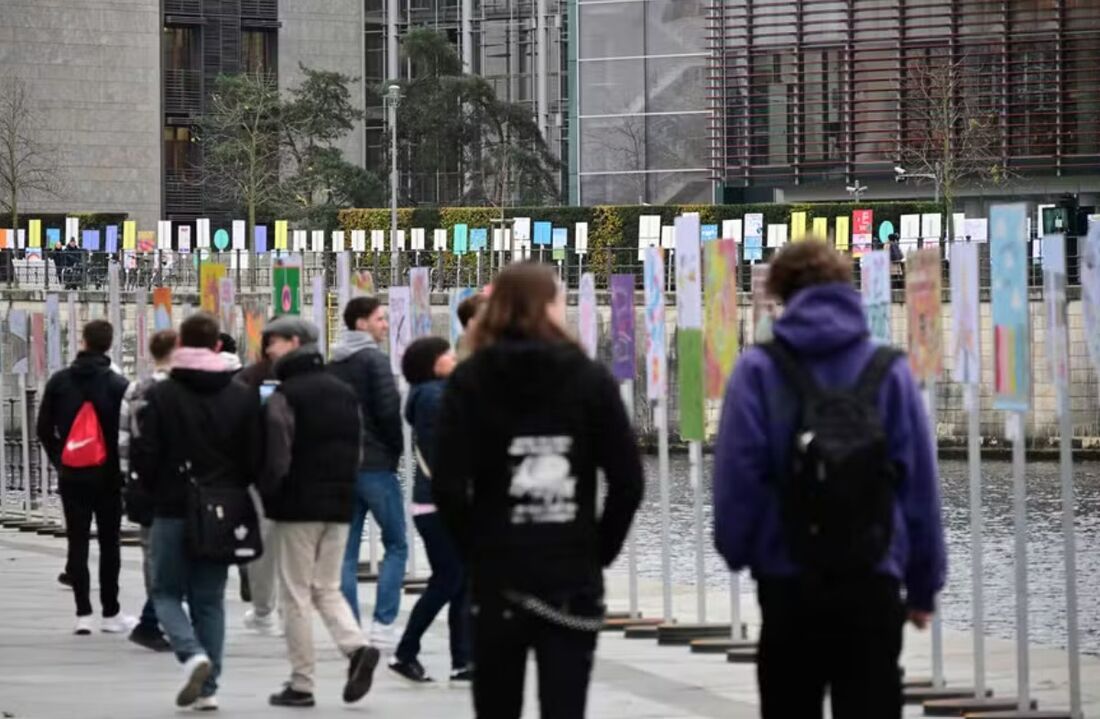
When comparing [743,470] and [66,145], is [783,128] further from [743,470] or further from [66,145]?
[743,470]

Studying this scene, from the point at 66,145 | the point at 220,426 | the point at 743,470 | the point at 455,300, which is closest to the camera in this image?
the point at 743,470

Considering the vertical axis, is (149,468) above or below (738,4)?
below

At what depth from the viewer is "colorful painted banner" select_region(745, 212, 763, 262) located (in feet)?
168

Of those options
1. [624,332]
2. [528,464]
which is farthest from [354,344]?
[528,464]

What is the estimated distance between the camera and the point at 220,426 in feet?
36.6

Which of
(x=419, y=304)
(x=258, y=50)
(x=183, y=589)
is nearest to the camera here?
(x=183, y=589)

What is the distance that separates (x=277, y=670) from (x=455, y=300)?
902 centimetres

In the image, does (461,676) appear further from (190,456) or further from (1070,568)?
(1070,568)

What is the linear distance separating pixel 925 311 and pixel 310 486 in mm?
3387

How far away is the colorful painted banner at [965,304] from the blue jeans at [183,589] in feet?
12.1

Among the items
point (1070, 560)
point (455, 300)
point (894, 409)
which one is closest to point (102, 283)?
point (455, 300)

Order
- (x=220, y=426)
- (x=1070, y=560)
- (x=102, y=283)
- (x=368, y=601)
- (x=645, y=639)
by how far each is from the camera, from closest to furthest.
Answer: (x=220, y=426) < (x=1070, y=560) < (x=645, y=639) < (x=368, y=601) < (x=102, y=283)

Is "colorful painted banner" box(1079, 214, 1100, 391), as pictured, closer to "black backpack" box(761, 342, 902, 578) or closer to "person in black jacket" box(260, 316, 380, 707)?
"person in black jacket" box(260, 316, 380, 707)

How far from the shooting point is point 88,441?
579 inches
